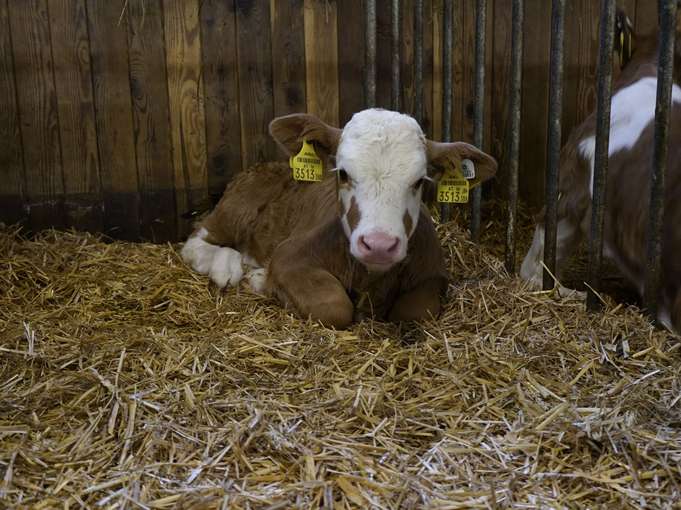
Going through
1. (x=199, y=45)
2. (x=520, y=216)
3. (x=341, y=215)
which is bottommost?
(x=520, y=216)

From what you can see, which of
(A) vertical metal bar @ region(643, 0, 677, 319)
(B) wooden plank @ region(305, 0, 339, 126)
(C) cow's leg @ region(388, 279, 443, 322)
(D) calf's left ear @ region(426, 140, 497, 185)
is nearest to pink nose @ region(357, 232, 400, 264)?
(C) cow's leg @ region(388, 279, 443, 322)

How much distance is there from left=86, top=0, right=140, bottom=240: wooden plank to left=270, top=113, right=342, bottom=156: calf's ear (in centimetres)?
173

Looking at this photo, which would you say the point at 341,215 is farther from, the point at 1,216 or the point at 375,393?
the point at 1,216

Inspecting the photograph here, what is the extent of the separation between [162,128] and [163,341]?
2312 mm

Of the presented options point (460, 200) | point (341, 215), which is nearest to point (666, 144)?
point (460, 200)

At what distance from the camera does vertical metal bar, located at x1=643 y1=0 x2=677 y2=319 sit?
3.12m

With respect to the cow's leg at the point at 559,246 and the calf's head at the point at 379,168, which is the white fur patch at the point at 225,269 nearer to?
the calf's head at the point at 379,168

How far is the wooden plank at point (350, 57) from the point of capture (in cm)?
513

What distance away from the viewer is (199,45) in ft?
16.4

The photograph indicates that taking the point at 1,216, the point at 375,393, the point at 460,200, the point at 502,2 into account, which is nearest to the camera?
the point at 375,393

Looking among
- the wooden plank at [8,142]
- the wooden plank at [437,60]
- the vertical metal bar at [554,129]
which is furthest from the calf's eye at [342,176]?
the wooden plank at [8,142]

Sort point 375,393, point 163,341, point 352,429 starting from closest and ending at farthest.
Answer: point 352,429, point 375,393, point 163,341

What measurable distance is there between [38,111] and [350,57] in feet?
6.96

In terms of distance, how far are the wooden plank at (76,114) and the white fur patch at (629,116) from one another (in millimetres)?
3149
